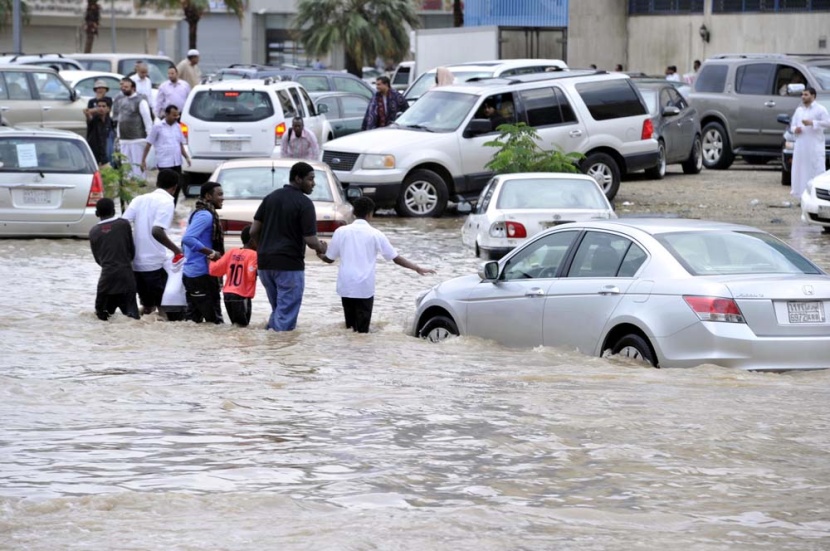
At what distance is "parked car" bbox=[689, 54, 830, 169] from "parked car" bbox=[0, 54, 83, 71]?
13.7m

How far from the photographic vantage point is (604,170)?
2444 cm

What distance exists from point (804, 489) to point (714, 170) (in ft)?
75.9

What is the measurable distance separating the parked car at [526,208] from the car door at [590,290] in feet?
18.1

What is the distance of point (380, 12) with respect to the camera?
6116 cm

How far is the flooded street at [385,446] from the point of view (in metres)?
6.93

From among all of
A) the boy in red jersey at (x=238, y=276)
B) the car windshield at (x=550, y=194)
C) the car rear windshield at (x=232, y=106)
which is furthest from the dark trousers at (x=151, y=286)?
the car rear windshield at (x=232, y=106)

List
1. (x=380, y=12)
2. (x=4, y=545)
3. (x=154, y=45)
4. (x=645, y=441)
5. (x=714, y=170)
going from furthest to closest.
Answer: (x=154, y=45)
(x=380, y=12)
(x=714, y=170)
(x=645, y=441)
(x=4, y=545)

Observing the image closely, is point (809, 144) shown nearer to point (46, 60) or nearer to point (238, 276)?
point (238, 276)

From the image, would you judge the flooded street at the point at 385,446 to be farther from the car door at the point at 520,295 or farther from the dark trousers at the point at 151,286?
the dark trousers at the point at 151,286

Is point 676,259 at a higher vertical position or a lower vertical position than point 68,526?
higher

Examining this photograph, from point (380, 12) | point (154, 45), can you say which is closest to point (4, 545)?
point (380, 12)

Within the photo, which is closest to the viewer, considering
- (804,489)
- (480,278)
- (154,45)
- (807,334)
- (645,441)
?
(804,489)

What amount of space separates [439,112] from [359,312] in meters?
11.4

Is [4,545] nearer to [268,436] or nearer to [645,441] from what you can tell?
[268,436]
